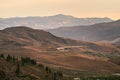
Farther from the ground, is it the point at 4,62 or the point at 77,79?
the point at 4,62

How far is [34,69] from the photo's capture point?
570ft

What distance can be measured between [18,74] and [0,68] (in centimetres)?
817

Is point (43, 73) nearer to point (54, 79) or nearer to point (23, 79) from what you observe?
point (54, 79)

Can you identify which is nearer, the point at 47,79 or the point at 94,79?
the point at 47,79

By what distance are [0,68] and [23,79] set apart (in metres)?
13.9

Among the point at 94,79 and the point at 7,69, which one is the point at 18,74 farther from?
the point at 94,79

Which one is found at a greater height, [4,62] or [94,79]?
[4,62]

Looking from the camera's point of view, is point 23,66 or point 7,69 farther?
point 23,66

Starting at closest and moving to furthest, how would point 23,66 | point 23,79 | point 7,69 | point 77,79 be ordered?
point 23,79 < point 7,69 < point 23,66 < point 77,79

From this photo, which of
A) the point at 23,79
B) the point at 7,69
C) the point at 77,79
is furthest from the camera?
the point at 77,79

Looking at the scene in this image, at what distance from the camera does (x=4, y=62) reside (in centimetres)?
16850

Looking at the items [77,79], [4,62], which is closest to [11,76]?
[4,62]

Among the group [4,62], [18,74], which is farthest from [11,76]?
[4,62]

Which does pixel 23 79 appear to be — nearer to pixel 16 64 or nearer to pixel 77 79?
pixel 16 64
